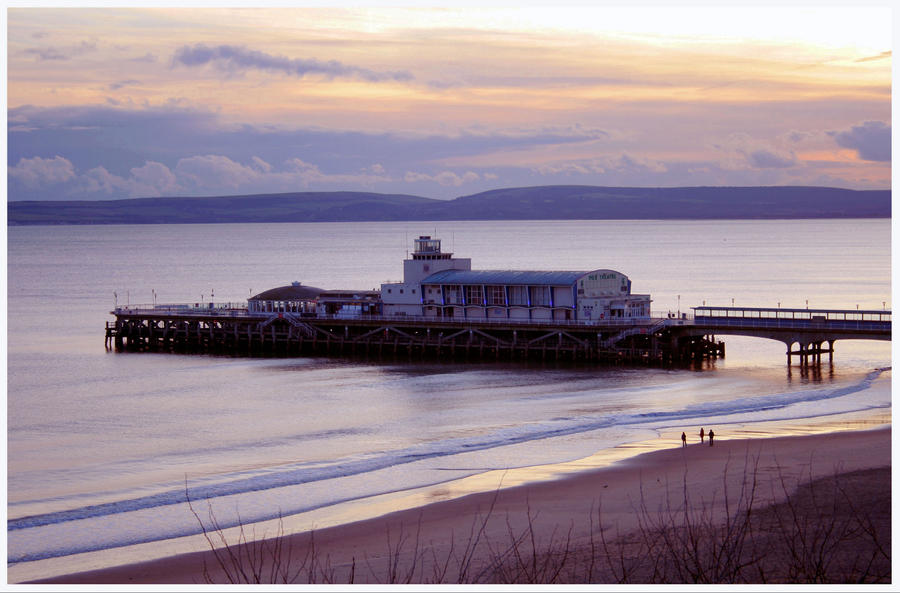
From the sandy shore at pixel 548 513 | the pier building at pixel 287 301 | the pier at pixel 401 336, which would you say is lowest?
the sandy shore at pixel 548 513

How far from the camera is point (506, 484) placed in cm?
3184

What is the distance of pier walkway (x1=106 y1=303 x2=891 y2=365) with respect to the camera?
5947 centimetres

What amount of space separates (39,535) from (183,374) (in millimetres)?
33839

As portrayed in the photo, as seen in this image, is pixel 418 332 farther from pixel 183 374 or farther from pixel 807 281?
pixel 807 281

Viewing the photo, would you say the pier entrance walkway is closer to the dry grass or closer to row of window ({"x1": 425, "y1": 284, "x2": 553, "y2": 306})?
row of window ({"x1": 425, "y1": 284, "x2": 553, "y2": 306})

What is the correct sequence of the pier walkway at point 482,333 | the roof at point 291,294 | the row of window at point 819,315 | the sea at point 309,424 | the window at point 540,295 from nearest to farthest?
the sea at point 309,424
the pier walkway at point 482,333
the row of window at point 819,315
the window at point 540,295
the roof at point 291,294

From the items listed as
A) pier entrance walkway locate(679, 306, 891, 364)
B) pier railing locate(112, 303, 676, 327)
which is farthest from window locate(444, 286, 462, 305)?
pier entrance walkway locate(679, 306, 891, 364)

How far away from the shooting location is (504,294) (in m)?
65.8

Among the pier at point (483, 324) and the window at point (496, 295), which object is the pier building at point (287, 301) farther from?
the window at point (496, 295)

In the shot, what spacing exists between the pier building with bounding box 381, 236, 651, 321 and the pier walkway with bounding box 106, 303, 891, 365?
0.67 meters

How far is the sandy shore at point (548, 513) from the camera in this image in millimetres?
24031

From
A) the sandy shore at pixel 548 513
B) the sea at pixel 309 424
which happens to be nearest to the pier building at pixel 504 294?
the sea at pixel 309 424

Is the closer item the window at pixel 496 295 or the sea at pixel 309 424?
the sea at pixel 309 424

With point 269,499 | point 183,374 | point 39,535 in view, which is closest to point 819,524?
point 269,499
